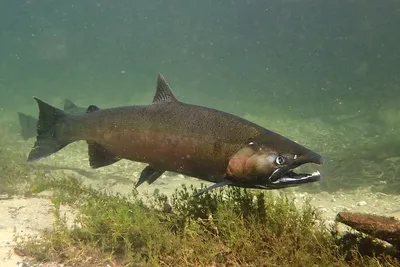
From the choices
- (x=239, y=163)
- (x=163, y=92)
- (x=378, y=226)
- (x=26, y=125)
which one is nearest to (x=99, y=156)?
(x=163, y=92)

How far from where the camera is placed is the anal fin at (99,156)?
4777 mm

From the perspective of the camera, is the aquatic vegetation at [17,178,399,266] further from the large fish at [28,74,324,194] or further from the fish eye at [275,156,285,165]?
the fish eye at [275,156,285,165]

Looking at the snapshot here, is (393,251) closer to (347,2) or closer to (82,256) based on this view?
(82,256)

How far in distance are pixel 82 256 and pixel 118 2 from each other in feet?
364

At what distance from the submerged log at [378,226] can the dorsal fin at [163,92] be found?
94.2 inches


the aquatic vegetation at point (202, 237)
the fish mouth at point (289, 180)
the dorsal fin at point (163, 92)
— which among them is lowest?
the aquatic vegetation at point (202, 237)

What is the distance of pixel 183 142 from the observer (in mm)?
4055

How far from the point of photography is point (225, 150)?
12.3ft

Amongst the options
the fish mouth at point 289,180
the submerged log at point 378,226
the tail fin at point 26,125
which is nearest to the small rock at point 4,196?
the fish mouth at point 289,180

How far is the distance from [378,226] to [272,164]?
1045 millimetres

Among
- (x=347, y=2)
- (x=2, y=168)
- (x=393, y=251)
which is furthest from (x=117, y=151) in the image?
(x=347, y=2)

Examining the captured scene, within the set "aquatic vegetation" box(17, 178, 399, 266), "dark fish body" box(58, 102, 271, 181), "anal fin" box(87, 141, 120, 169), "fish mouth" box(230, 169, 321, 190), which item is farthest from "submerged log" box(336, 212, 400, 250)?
"anal fin" box(87, 141, 120, 169)

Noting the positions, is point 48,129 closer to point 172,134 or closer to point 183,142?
point 172,134

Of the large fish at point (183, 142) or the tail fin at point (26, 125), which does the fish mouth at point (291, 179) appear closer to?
the large fish at point (183, 142)
